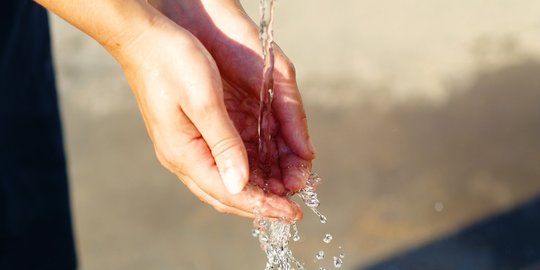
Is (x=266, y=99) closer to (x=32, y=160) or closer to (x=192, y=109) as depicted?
(x=192, y=109)

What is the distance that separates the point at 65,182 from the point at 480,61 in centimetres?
134

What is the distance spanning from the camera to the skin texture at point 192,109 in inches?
41.2

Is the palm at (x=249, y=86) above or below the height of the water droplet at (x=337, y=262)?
above

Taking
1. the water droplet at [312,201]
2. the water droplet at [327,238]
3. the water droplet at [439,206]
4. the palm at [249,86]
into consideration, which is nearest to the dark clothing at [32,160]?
the palm at [249,86]

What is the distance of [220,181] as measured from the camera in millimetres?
1078

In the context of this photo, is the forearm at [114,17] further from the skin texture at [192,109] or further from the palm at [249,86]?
the palm at [249,86]

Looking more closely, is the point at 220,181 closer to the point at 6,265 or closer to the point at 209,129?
the point at 209,129

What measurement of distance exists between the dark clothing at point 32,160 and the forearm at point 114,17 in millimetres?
556

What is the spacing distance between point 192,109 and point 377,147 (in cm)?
109

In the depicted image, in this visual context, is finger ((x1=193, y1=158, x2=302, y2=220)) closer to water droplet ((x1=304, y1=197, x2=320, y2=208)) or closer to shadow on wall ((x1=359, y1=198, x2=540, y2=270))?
water droplet ((x1=304, y1=197, x2=320, y2=208))

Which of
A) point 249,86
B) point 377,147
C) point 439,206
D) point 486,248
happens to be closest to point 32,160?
point 249,86

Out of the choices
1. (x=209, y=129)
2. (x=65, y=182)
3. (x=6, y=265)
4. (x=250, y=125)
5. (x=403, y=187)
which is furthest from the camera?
(x=403, y=187)

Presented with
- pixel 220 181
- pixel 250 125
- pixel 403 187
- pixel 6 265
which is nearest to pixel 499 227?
pixel 403 187

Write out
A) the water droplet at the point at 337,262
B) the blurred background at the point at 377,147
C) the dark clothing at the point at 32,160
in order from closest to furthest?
1. the dark clothing at the point at 32,160
2. the water droplet at the point at 337,262
3. the blurred background at the point at 377,147
